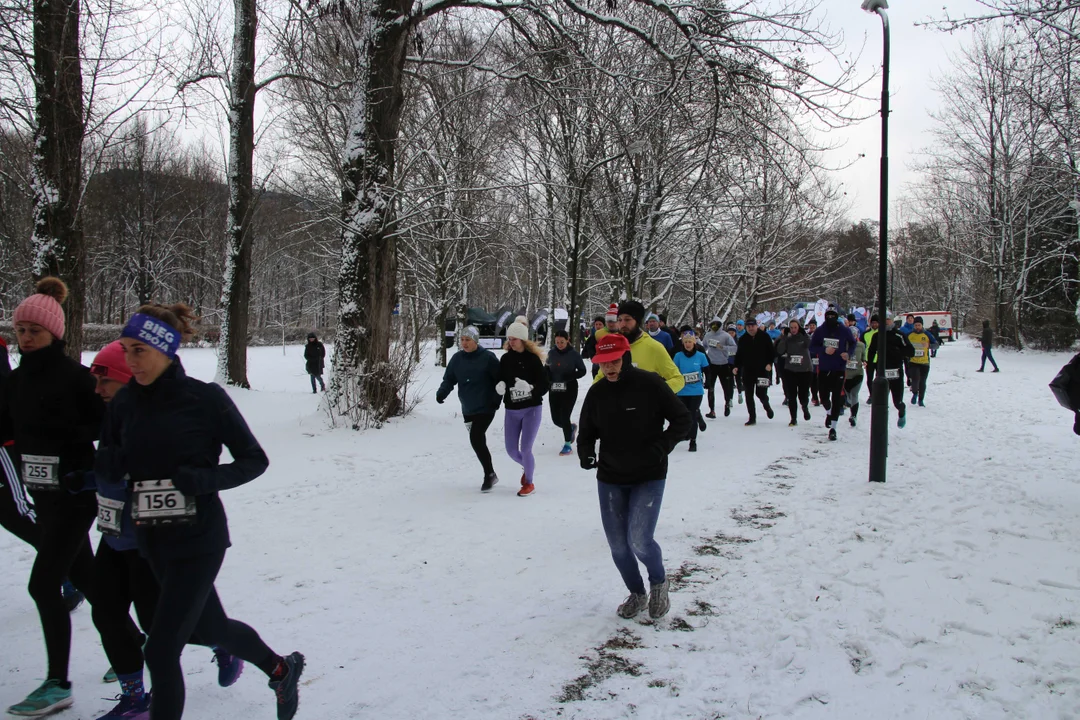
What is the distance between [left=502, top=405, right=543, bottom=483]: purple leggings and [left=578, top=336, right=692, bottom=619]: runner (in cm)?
341

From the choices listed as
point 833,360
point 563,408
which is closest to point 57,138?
point 563,408

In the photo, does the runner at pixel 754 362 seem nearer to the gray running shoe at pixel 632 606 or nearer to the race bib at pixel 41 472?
the gray running shoe at pixel 632 606

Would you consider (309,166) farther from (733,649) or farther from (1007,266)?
(1007,266)

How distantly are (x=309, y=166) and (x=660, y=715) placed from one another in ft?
70.1

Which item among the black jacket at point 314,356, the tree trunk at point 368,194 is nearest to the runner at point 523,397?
the tree trunk at point 368,194

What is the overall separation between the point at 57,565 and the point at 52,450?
0.56 metres

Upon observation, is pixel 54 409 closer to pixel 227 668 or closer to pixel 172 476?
pixel 172 476

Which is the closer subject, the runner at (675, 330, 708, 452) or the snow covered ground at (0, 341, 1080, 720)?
the snow covered ground at (0, 341, 1080, 720)

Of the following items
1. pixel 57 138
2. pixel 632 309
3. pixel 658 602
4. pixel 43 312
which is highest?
pixel 57 138

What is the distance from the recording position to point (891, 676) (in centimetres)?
368

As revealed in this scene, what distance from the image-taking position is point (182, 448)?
2816 mm

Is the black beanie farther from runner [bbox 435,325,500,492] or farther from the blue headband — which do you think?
the blue headband

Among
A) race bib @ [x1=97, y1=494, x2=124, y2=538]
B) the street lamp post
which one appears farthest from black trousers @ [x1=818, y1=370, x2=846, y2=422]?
race bib @ [x1=97, y1=494, x2=124, y2=538]

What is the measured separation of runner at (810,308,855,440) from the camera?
11672 millimetres
